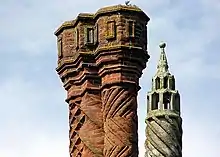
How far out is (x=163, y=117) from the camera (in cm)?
2791

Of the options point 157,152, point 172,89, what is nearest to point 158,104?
point 172,89

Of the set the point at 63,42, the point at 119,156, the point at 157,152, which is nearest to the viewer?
the point at 119,156

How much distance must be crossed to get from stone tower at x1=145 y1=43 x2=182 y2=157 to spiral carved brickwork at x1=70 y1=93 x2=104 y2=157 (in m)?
11.1

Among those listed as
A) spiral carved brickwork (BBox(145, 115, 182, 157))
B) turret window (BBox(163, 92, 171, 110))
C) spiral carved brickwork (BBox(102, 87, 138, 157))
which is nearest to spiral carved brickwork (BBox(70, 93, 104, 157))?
spiral carved brickwork (BBox(102, 87, 138, 157))

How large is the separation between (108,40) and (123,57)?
0.32 metres

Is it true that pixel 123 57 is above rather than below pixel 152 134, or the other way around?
below

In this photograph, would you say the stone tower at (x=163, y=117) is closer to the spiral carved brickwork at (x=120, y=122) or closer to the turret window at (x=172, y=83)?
the turret window at (x=172, y=83)

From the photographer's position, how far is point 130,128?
13984 mm

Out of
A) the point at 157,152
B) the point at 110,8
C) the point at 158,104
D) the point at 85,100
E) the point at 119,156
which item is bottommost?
the point at 119,156

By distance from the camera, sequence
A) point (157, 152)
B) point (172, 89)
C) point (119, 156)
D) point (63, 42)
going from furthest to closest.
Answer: point (172, 89) < point (157, 152) < point (63, 42) < point (119, 156)

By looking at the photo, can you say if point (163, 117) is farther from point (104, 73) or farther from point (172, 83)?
point (104, 73)

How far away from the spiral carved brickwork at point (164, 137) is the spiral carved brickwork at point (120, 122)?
11.3 meters

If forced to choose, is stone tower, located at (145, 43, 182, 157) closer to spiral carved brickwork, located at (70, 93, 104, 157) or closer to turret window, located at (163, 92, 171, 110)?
turret window, located at (163, 92, 171, 110)

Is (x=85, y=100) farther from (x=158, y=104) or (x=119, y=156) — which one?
(x=158, y=104)
